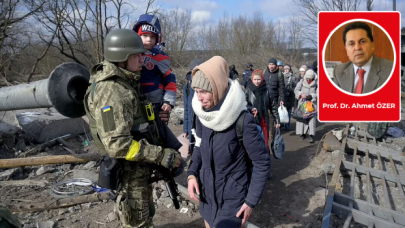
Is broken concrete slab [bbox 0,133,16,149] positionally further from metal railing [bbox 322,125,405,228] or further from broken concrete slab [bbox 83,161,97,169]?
metal railing [bbox 322,125,405,228]

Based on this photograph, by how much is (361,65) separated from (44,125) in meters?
6.04

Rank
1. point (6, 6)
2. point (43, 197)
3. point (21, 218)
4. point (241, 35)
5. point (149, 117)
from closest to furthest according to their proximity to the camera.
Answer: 1. point (149, 117)
2. point (21, 218)
3. point (43, 197)
4. point (6, 6)
5. point (241, 35)

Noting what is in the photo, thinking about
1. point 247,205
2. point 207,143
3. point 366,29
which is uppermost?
point 366,29

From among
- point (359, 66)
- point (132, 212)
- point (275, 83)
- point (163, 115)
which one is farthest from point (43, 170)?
point (275, 83)

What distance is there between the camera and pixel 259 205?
4.36 meters

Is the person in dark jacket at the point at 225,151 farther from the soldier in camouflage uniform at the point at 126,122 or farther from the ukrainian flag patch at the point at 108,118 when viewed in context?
the ukrainian flag patch at the point at 108,118

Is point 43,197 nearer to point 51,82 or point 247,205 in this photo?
point 51,82

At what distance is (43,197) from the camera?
4.21 m

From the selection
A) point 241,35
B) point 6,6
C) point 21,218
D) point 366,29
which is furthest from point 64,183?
point 241,35

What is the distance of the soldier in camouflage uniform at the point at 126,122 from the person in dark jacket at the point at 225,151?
1.24ft

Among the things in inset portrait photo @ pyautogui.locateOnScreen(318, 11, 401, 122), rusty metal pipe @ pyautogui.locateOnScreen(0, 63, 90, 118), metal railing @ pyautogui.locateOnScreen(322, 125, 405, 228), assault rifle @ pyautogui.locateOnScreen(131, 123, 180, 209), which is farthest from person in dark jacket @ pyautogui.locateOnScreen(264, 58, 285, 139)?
rusty metal pipe @ pyautogui.locateOnScreen(0, 63, 90, 118)

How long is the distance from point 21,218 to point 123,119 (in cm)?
246

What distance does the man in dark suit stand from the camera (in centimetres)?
265

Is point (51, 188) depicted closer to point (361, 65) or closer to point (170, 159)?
point (170, 159)
